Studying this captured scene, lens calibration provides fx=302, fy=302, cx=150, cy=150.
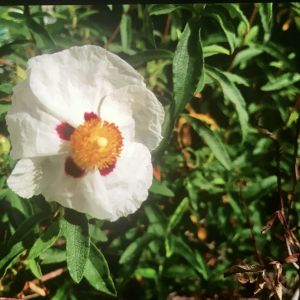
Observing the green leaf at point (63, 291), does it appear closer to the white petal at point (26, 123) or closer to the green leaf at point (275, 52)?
the white petal at point (26, 123)

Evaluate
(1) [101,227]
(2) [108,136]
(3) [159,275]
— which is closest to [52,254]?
(1) [101,227]

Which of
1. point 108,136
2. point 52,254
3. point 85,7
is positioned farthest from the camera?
point 85,7

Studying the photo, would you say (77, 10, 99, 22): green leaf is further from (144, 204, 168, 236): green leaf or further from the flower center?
(144, 204, 168, 236): green leaf

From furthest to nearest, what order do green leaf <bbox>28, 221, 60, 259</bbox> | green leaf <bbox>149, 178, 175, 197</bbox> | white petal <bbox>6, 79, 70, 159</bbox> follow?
green leaf <bbox>149, 178, 175, 197</bbox>, green leaf <bbox>28, 221, 60, 259</bbox>, white petal <bbox>6, 79, 70, 159</bbox>

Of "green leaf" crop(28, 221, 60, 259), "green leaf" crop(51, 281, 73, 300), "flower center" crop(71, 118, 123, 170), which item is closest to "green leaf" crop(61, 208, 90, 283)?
"green leaf" crop(28, 221, 60, 259)

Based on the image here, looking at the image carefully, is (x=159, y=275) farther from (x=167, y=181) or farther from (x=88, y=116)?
(x=88, y=116)

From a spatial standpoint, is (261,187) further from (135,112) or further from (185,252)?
(135,112)

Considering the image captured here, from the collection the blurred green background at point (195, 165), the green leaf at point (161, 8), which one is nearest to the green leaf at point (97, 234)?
the blurred green background at point (195, 165)
